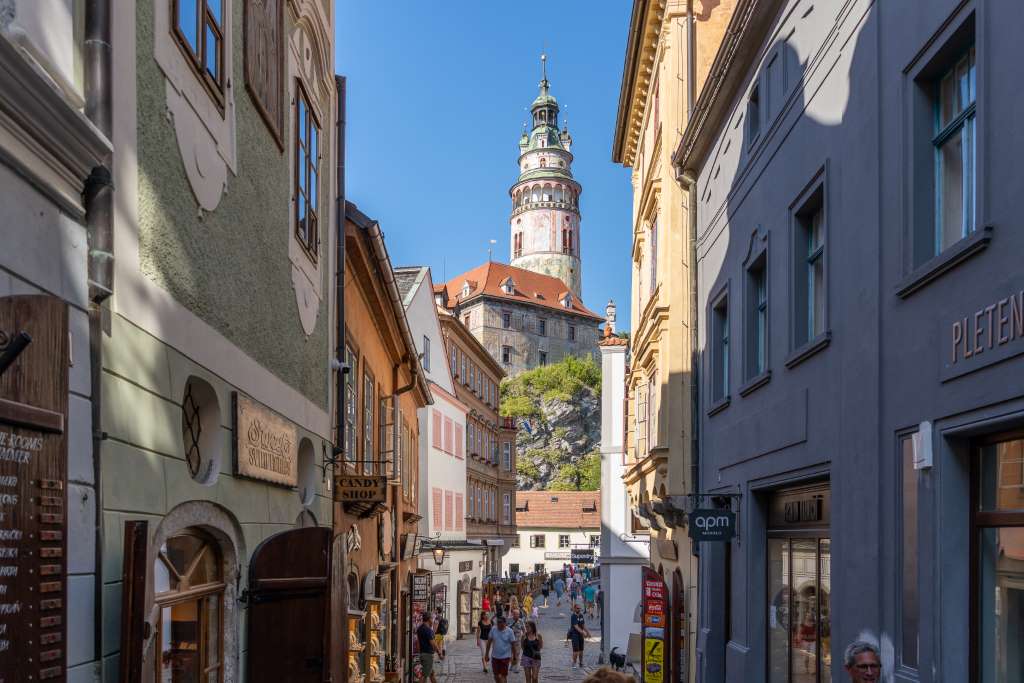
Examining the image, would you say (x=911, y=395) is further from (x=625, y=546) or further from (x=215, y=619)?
(x=625, y=546)

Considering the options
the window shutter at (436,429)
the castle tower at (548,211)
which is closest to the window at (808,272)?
the window shutter at (436,429)

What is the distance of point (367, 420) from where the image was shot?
1756 centimetres

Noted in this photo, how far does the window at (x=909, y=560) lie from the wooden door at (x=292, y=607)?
4.26 metres

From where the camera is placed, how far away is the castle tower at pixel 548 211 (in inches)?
5192

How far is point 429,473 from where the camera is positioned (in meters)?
34.9

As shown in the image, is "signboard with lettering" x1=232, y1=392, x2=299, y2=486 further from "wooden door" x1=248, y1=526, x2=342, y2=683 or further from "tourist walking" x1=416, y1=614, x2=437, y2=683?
"tourist walking" x1=416, y1=614, x2=437, y2=683

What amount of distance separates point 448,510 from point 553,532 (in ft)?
169

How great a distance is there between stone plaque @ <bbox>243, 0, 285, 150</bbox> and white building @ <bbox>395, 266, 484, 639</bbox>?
61.0ft

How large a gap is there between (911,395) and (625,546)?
26.3m

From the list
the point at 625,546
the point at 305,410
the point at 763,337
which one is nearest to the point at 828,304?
the point at 763,337

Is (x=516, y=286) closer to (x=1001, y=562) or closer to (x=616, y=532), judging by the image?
(x=616, y=532)

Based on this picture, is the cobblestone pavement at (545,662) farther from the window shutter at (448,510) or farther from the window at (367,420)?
the window at (367,420)

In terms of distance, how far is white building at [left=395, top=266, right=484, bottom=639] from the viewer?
31.5 meters

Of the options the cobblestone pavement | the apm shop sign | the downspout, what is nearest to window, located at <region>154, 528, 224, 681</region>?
the downspout
